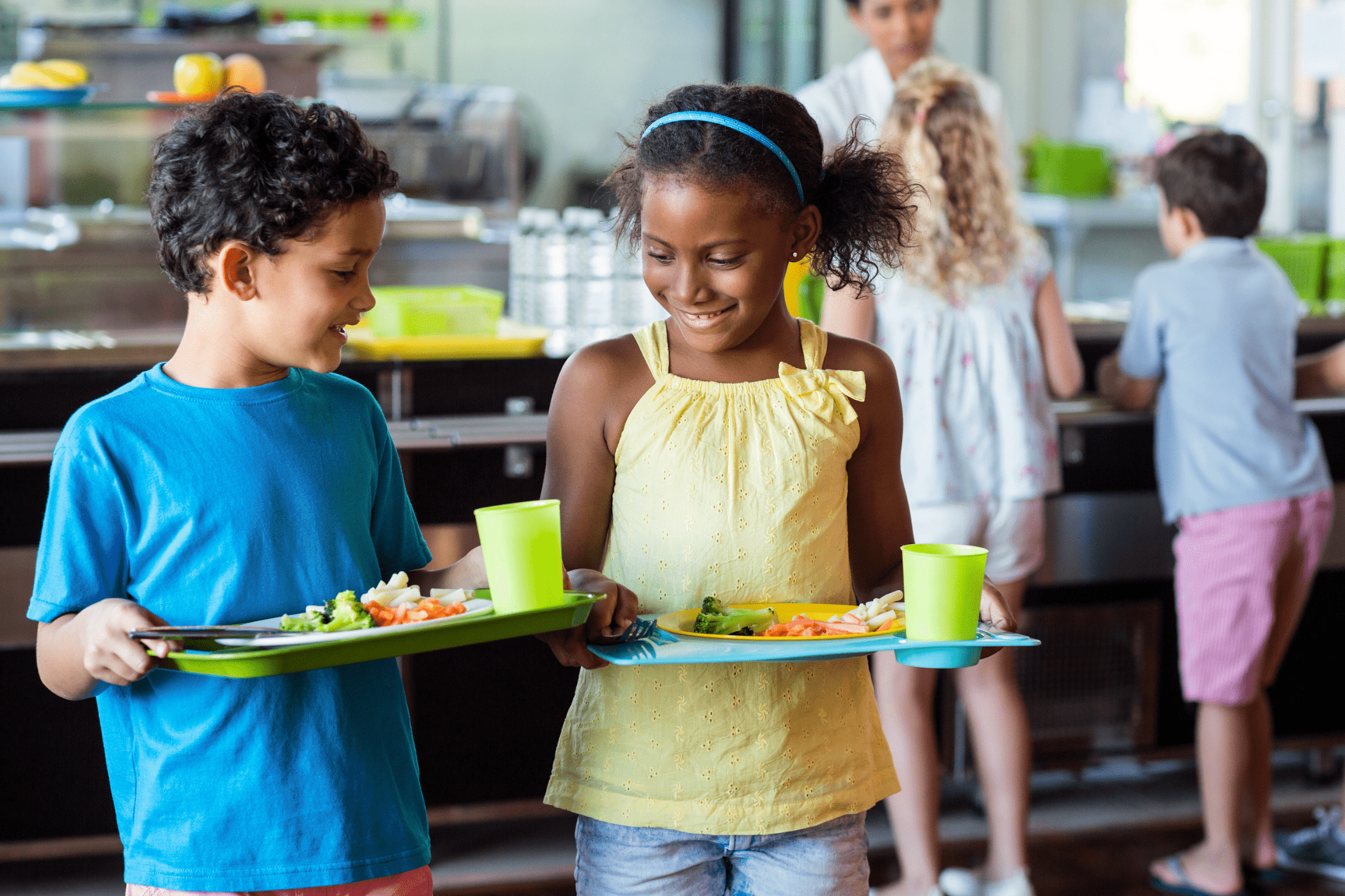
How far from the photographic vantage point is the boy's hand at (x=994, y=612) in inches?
50.2

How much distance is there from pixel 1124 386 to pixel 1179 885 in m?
0.94

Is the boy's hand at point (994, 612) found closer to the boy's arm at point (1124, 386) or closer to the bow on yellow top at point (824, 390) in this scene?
the bow on yellow top at point (824, 390)

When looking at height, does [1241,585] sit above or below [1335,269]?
below

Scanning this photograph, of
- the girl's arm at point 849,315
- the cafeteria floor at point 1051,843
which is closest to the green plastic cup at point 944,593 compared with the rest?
the girl's arm at point 849,315

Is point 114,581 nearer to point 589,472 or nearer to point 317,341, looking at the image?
point 317,341

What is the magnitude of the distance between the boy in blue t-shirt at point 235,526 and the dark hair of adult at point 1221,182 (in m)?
1.81

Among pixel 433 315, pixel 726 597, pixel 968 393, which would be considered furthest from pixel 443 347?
pixel 726 597

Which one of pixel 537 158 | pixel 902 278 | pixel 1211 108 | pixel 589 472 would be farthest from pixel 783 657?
pixel 1211 108

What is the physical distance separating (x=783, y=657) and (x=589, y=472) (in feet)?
1.02

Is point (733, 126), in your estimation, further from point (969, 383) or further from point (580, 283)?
point (580, 283)

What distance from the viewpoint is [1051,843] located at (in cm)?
288

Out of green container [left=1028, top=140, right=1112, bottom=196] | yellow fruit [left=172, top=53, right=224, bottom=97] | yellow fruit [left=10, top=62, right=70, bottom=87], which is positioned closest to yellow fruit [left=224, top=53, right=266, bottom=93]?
yellow fruit [left=172, top=53, right=224, bottom=97]

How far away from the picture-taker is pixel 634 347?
1.42m

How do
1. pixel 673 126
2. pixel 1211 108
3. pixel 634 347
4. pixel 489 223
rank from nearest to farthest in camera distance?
pixel 673 126 < pixel 634 347 < pixel 489 223 < pixel 1211 108
